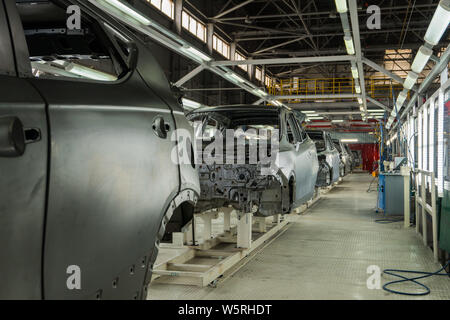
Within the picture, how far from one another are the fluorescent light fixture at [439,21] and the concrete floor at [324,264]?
9.76 ft

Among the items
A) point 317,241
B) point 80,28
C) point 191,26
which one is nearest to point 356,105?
point 191,26

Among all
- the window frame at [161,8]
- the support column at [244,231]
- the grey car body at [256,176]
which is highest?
the window frame at [161,8]

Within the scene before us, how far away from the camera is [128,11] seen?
6109 millimetres

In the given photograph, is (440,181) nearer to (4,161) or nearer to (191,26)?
(4,161)

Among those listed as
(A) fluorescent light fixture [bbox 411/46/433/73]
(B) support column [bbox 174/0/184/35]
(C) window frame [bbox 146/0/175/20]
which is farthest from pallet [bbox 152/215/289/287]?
(B) support column [bbox 174/0/184/35]

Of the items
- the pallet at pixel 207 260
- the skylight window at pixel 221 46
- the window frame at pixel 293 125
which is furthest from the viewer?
the skylight window at pixel 221 46

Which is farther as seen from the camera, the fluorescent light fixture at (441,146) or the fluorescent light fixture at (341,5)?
the fluorescent light fixture at (341,5)

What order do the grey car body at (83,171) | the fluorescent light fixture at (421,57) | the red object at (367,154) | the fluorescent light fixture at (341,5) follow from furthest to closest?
the red object at (367,154) < the fluorescent light fixture at (421,57) < the fluorescent light fixture at (341,5) < the grey car body at (83,171)

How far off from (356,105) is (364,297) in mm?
17146

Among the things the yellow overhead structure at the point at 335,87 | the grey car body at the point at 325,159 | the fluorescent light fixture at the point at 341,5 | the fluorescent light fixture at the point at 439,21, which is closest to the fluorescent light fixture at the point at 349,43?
the fluorescent light fixture at the point at 341,5

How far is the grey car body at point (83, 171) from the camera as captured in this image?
124 cm

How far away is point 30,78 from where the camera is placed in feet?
4.75

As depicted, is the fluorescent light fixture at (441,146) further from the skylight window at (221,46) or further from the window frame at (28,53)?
the skylight window at (221,46)

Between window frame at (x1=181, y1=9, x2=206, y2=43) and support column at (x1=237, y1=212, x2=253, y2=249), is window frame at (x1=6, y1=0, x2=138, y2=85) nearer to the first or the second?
support column at (x1=237, y1=212, x2=253, y2=249)
